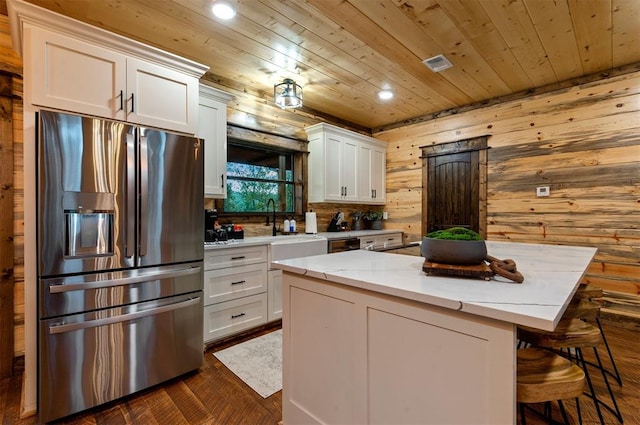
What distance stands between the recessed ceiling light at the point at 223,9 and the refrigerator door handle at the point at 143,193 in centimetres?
101

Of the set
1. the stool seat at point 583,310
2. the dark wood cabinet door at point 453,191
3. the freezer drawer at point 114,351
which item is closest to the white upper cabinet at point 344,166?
the dark wood cabinet door at point 453,191

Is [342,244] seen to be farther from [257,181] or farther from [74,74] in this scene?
[74,74]

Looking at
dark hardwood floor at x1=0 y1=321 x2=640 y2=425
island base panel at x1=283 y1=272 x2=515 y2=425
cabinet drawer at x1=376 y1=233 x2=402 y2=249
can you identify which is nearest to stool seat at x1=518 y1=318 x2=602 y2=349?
island base panel at x1=283 y1=272 x2=515 y2=425

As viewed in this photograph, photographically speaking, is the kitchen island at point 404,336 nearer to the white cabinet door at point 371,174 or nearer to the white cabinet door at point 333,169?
the white cabinet door at point 333,169

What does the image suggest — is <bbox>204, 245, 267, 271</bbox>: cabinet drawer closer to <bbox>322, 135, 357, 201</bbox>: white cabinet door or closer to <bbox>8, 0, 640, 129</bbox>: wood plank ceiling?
<bbox>322, 135, 357, 201</bbox>: white cabinet door

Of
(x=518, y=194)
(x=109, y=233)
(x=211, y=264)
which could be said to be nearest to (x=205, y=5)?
(x=109, y=233)

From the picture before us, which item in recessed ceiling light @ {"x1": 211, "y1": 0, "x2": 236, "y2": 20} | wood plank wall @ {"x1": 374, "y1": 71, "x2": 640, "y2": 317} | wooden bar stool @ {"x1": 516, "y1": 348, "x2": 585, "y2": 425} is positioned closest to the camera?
wooden bar stool @ {"x1": 516, "y1": 348, "x2": 585, "y2": 425}

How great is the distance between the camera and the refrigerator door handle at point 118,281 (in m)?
1.78

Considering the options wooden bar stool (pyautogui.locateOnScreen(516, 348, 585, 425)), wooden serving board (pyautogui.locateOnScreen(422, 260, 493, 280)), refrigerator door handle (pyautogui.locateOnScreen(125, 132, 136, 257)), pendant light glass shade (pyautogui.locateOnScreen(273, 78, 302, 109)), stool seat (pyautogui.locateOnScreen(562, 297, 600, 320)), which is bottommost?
wooden bar stool (pyautogui.locateOnScreen(516, 348, 585, 425))

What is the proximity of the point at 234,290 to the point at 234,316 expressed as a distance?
24 cm

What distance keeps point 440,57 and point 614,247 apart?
259cm

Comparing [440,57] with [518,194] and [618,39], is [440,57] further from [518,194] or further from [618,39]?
[518,194]

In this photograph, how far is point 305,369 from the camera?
5.05 ft

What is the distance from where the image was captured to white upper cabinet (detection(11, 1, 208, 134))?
181cm
